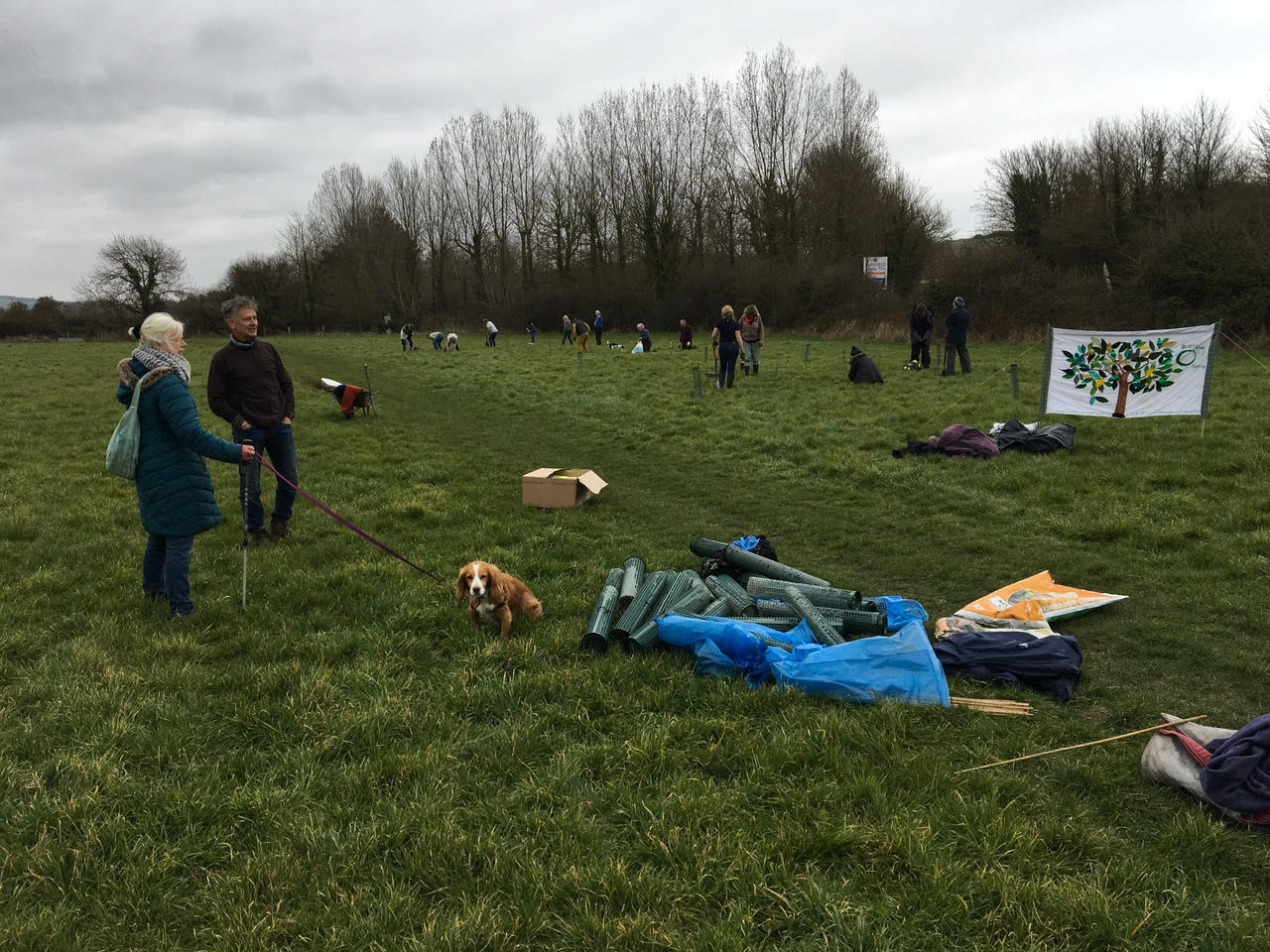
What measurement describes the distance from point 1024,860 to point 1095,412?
9563 millimetres

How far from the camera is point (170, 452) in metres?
4.96

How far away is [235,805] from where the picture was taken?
10.4 ft

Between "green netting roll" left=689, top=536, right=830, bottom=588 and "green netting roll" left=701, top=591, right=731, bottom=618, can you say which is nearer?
"green netting roll" left=701, top=591, right=731, bottom=618

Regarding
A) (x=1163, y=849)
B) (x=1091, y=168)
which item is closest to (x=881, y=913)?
(x=1163, y=849)

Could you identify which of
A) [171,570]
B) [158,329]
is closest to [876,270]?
[158,329]

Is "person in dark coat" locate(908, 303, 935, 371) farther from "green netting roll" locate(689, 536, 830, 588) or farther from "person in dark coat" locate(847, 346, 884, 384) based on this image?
"green netting roll" locate(689, 536, 830, 588)

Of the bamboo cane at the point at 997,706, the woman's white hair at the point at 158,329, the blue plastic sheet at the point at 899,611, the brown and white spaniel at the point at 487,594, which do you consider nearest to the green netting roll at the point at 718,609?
the blue plastic sheet at the point at 899,611

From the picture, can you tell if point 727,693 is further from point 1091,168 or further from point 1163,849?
point 1091,168

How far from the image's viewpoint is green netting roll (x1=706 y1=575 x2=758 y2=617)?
5141 mm

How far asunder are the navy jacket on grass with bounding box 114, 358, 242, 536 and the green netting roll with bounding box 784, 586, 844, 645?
3813 millimetres

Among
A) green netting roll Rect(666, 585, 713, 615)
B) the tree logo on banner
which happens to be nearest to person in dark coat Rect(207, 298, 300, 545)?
green netting roll Rect(666, 585, 713, 615)

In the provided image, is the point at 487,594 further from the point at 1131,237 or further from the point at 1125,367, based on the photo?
Result: the point at 1131,237

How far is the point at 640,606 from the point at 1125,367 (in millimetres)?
9093

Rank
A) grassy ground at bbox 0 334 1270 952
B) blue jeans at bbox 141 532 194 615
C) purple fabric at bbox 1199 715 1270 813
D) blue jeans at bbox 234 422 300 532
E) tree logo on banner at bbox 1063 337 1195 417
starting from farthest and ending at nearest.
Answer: tree logo on banner at bbox 1063 337 1195 417, blue jeans at bbox 234 422 300 532, blue jeans at bbox 141 532 194 615, purple fabric at bbox 1199 715 1270 813, grassy ground at bbox 0 334 1270 952
